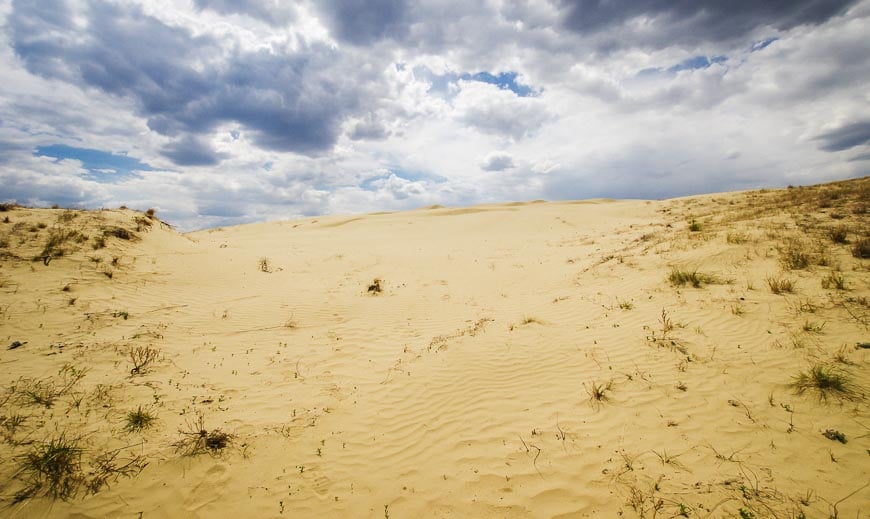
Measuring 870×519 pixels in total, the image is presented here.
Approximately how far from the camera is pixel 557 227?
80.1 ft

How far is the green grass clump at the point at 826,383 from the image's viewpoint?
15.0 feet

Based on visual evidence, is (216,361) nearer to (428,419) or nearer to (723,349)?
(428,419)

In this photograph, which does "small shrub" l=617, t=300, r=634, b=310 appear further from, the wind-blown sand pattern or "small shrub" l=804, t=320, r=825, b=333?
"small shrub" l=804, t=320, r=825, b=333

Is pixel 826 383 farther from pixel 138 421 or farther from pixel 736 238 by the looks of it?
pixel 138 421

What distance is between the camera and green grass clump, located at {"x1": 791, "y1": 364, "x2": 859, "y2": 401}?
15.0 ft

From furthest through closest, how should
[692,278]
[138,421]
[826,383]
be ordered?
[692,278] → [138,421] → [826,383]

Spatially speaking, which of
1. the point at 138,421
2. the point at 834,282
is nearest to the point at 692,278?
the point at 834,282

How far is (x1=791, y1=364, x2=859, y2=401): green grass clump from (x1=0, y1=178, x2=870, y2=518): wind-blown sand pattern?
0.05 meters

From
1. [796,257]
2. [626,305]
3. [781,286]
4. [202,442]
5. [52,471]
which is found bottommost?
[202,442]

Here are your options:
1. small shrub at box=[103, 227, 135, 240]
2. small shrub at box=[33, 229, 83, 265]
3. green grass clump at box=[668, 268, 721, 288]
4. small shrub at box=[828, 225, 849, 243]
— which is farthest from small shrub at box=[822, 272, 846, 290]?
small shrub at box=[103, 227, 135, 240]

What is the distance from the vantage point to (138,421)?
4.83m

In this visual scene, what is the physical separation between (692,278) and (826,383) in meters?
4.40

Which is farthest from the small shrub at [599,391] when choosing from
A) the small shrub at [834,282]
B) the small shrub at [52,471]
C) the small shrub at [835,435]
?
the small shrub at [52,471]

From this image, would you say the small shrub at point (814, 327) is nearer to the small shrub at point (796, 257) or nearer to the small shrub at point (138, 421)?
the small shrub at point (796, 257)
